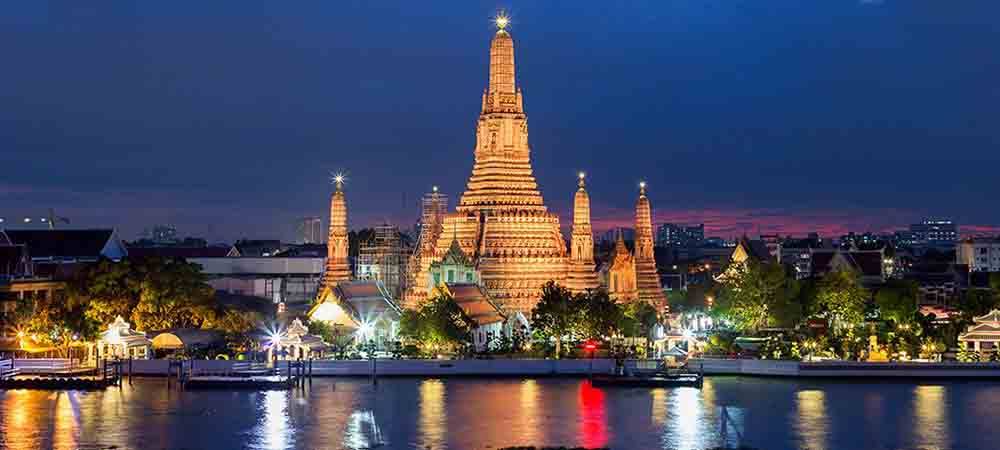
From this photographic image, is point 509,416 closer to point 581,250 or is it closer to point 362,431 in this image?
point 362,431

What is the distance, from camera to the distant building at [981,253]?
466ft

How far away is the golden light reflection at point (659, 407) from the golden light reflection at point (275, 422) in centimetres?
1232

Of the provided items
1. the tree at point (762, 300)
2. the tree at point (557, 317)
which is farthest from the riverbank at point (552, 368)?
the tree at point (762, 300)

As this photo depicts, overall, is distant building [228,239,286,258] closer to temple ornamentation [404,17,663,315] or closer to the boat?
temple ornamentation [404,17,663,315]

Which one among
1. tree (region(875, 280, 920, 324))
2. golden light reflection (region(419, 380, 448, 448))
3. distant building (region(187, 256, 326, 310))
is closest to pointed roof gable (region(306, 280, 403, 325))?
golden light reflection (region(419, 380, 448, 448))

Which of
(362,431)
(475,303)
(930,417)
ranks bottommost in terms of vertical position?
(362,431)

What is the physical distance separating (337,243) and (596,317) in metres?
18.8

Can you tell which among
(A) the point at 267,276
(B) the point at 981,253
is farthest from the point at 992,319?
(B) the point at 981,253

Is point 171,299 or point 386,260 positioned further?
point 386,260

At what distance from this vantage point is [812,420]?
51.2 metres

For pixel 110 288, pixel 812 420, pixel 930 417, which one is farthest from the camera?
pixel 110 288

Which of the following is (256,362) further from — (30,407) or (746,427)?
(746,427)

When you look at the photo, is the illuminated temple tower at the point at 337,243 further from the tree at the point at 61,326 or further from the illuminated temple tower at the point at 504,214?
the tree at the point at 61,326

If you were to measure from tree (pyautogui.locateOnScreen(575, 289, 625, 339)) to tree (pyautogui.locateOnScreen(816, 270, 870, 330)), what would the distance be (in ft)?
36.2
